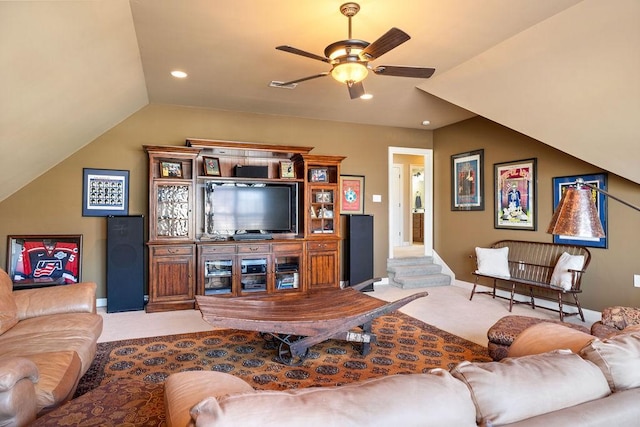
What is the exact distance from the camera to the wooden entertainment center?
4.76 metres

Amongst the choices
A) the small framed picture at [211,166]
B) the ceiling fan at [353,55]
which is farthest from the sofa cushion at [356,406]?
the small framed picture at [211,166]

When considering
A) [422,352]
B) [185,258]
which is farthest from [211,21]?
[422,352]

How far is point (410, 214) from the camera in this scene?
977 cm

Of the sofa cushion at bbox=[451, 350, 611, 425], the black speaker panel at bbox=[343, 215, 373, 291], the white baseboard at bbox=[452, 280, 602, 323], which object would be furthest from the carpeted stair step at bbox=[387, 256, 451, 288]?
the sofa cushion at bbox=[451, 350, 611, 425]

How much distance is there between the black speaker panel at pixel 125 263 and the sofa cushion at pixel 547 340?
172 inches

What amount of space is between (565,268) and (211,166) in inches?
187

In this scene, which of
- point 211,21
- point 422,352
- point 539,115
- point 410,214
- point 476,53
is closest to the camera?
point 211,21

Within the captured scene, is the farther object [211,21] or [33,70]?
[211,21]

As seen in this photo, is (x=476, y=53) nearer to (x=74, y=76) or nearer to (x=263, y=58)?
A: (x=263, y=58)

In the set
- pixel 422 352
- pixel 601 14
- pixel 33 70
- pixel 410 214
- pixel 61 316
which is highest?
pixel 601 14

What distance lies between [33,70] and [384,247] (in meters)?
5.34

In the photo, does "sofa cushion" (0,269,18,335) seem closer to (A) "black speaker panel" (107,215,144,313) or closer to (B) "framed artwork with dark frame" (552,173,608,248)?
(A) "black speaker panel" (107,215,144,313)

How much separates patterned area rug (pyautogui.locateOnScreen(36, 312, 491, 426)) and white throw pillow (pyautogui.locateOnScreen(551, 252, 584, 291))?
1.67m

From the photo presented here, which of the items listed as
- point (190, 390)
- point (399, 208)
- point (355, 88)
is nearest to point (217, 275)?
point (355, 88)
